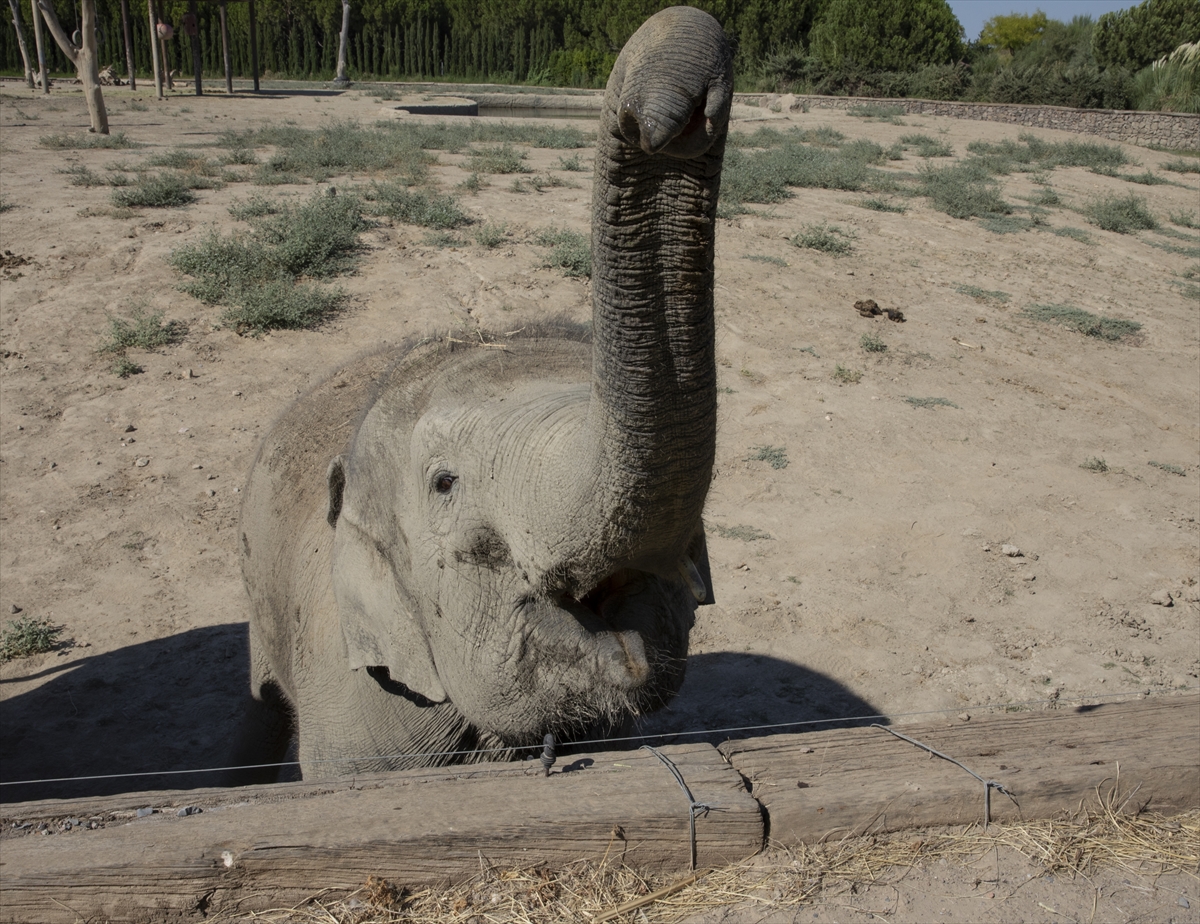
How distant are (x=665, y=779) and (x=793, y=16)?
44276 millimetres

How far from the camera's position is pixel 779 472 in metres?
7.32

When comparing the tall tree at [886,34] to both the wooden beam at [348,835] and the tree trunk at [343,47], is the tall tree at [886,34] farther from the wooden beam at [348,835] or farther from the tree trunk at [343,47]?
the wooden beam at [348,835]

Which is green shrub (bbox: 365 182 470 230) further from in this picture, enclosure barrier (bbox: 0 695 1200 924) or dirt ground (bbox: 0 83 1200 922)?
enclosure barrier (bbox: 0 695 1200 924)

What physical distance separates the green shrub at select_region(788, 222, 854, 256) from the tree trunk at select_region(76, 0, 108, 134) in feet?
37.5

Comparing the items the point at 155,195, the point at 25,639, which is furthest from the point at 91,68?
the point at 25,639

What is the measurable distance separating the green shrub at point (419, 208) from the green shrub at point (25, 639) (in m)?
6.73

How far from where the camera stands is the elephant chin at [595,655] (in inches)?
79.7

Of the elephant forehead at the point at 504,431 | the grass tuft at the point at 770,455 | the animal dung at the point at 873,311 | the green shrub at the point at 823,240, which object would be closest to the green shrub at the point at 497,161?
the green shrub at the point at 823,240

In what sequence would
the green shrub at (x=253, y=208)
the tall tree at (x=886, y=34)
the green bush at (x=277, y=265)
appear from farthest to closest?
the tall tree at (x=886, y=34) < the green shrub at (x=253, y=208) < the green bush at (x=277, y=265)

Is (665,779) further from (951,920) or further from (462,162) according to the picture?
(462,162)

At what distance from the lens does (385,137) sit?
17234 millimetres

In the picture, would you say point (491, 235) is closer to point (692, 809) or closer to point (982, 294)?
point (982, 294)

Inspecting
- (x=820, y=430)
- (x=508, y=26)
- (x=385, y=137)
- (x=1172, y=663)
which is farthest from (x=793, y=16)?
(x=1172, y=663)

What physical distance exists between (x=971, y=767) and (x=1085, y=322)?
911cm
